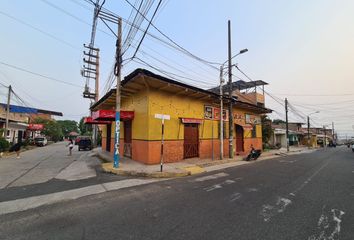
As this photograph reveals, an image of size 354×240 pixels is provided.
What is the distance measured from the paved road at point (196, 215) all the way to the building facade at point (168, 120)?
5135mm

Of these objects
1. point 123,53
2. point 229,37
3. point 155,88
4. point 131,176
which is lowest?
point 131,176

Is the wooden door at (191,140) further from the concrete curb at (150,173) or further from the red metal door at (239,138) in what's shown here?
the red metal door at (239,138)

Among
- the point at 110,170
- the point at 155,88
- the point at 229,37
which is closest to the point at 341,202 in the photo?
the point at 110,170

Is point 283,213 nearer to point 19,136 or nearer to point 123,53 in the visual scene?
point 123,53

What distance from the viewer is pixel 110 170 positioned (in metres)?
10.2

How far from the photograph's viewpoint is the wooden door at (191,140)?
14.5 m

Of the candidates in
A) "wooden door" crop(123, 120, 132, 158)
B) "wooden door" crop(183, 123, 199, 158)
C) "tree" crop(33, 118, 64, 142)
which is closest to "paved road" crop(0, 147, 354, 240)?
"wooden door" crop(183, 123, 199, 158)

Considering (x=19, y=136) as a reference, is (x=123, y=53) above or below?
above

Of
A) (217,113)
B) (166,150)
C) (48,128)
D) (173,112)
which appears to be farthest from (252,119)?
(48,128)

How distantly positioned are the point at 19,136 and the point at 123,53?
36460 millimetres

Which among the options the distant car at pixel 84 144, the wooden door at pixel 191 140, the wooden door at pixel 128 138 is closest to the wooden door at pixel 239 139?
the wooden door at pixel 191 140

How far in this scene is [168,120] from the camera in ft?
43.7

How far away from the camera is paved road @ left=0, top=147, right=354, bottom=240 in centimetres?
377

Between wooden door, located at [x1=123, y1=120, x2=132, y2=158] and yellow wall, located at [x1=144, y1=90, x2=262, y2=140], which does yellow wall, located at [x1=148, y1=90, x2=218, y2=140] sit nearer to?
yellow wall, located at [x1=144, y1=90, x2=262, y2=140]
